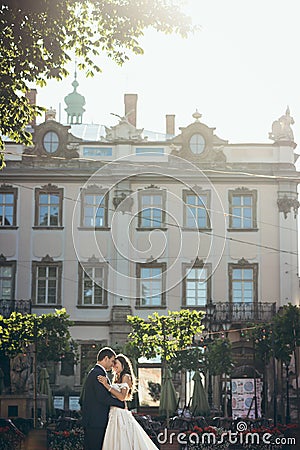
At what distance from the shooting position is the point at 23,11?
40.7 ft

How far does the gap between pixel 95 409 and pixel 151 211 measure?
19.5m

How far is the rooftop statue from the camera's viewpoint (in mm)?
28938

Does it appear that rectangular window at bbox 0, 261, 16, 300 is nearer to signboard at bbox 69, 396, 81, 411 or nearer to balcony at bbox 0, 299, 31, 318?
balcony at bbox 0, 299, 31, 318

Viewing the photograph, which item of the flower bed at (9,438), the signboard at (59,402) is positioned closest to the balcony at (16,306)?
the signboard at (59,402)

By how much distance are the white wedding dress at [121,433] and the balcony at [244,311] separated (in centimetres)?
1739

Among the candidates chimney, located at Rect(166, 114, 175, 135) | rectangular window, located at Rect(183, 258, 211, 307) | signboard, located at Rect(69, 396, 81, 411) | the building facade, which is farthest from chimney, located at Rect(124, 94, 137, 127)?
signboard, located at Rect(69, 396, 81, 411)

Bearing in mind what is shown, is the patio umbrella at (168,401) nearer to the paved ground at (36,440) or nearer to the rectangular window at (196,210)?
the paved ground at (36,440)

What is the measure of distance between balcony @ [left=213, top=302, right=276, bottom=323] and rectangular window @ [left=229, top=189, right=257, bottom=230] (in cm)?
251

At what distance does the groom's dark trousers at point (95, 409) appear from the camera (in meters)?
9.17

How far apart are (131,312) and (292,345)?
677cm

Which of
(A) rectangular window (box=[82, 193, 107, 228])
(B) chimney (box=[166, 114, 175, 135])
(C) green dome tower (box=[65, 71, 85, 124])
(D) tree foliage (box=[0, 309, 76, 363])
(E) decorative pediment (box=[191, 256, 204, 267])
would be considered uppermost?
(C) green dome tower (box=[65, 71, 85, 124])

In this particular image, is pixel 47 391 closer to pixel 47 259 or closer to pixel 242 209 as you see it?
pixel 47 259

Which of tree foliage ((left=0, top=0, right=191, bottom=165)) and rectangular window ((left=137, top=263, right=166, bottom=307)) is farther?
rectangular window ((left=137, top=263, right=166, bottom=307))

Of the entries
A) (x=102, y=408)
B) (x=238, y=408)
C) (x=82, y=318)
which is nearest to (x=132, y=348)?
(x=238, y=408)
